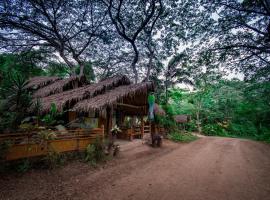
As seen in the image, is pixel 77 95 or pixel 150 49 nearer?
pixel 77 95

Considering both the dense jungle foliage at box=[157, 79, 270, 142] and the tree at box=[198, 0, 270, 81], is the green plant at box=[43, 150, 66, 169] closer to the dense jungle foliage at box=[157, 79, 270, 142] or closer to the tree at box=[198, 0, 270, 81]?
the tree at box=[198, 0, 270, 81]

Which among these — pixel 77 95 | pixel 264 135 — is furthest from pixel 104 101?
pixel 264 135

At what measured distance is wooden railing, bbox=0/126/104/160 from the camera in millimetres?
5244

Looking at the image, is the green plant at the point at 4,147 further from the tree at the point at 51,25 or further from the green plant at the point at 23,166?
the tree at the point at 51,25

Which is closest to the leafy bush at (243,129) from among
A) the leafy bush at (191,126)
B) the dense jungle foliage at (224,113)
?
the dense jungle foliage at (224,113)

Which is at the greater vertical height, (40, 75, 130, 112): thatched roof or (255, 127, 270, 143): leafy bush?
(40, 75, 130, 112): thatched roof

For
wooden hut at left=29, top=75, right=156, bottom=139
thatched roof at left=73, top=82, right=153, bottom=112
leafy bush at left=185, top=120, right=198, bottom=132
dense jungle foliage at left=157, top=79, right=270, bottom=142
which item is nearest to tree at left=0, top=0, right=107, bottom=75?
wooden hut at left=29, top=75, right=156, bottom=139

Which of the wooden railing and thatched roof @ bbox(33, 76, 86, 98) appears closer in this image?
the wooden railing

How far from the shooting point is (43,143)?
19.1 feet

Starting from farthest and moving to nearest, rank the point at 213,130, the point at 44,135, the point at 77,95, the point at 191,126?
the point at 191,126, the point at 213,130, the point at 77,95, the point at 44,135

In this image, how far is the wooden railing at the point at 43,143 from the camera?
524 cm

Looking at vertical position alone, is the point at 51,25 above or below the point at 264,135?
above

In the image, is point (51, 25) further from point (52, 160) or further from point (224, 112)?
point (224, 112)

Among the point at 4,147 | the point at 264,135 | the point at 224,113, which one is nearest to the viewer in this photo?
the point at 4,147
